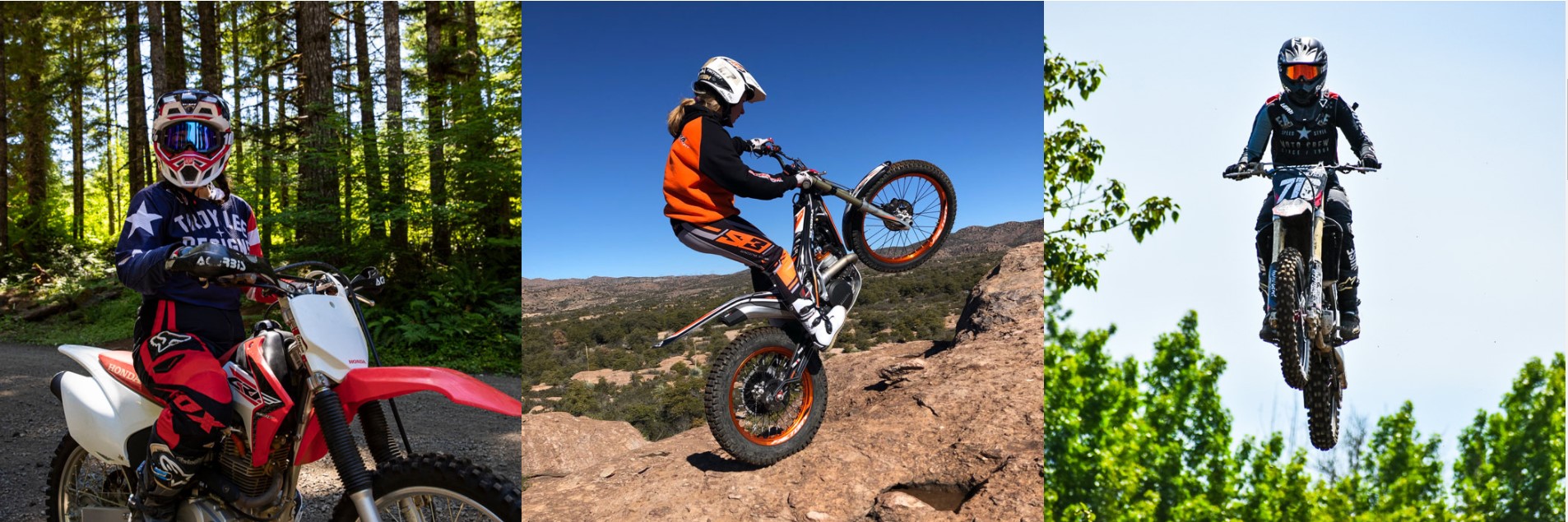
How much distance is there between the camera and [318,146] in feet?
27.7

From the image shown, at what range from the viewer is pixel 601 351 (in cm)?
383

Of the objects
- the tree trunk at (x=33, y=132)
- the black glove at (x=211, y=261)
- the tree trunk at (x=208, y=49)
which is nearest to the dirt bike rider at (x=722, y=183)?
the black glove at (x=211, y=261)

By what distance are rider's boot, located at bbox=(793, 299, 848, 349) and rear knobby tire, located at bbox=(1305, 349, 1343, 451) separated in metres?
1.65

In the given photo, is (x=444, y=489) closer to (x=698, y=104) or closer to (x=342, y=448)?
(x=342, y=448)

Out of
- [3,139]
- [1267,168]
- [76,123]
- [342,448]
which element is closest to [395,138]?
[342,448]

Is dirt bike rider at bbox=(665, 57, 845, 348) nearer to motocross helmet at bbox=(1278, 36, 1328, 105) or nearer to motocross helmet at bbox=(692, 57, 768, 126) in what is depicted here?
motocross helmet at bbox=(692, 57, 768, 126)

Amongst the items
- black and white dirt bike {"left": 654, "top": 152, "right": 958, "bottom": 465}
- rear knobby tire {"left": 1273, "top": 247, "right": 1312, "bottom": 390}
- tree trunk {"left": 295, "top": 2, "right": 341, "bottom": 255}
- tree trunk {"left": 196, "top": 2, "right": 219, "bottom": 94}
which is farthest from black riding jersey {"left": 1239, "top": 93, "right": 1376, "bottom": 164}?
tree trunk {"left": 196, "top": 2, "right": 219, "bottom": 94}

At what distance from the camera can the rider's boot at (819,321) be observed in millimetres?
3531

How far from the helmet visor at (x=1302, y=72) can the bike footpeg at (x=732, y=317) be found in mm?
2044

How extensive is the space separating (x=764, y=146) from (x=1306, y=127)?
1892mm

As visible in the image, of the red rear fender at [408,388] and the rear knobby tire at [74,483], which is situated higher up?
the red rear fender at [408,388]

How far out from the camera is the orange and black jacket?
3389 mm

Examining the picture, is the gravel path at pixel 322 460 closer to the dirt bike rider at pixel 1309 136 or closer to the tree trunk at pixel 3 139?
the dirt bike rider at pixel 1309 136

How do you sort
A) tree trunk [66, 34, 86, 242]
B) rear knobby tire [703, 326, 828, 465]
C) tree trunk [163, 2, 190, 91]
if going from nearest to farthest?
rear knobby tire [703, 326, 828, 465] < tree trunk [163, 2, 190, 91] < tree trunk [66, 34, 86, 242]
